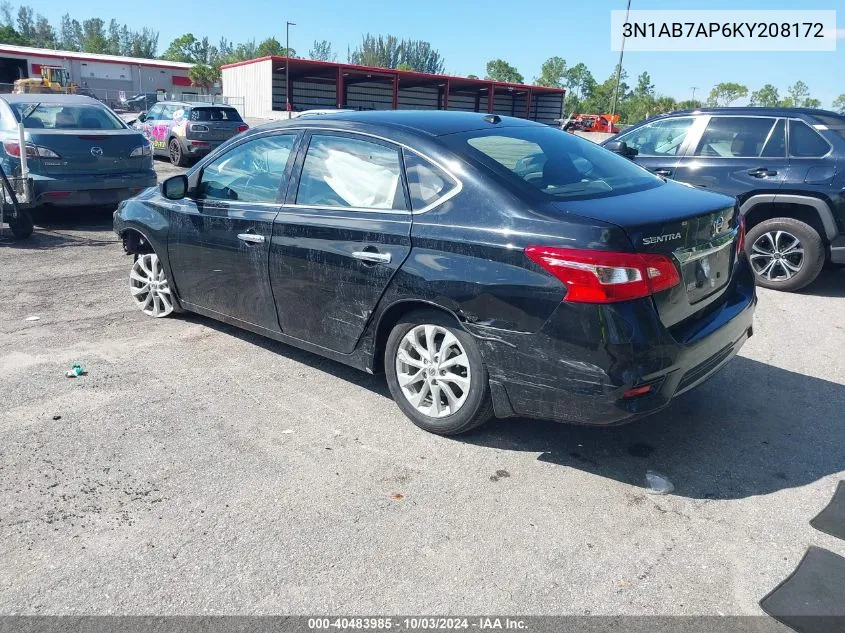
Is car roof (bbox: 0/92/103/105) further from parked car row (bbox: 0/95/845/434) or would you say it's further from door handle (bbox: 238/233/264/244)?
door handle (bbox: 238/233/264/244)

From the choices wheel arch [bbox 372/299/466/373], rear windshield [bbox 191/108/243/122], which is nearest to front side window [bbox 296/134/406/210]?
wheel arch [bbox 372/299/466/373]

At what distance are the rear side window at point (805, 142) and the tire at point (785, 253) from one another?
0.67m

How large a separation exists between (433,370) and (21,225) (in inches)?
270

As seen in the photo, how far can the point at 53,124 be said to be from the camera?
9.50 m

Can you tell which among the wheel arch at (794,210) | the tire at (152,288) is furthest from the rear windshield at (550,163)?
the wheel arch at (794,210)

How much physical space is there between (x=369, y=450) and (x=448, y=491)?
57cm

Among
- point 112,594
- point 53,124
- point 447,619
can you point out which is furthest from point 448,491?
point 53,124

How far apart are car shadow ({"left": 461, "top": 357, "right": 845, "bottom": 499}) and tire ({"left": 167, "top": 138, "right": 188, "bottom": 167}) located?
1503cm

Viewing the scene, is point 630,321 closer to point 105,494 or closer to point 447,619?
point 447,619

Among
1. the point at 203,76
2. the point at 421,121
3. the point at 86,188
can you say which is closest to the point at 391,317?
the point at 421,121

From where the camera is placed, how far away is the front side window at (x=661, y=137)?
25.9 ft

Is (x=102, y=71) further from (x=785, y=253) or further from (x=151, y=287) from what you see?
(x=785, y=253)

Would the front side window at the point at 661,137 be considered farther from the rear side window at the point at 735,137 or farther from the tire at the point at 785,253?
the tire at the point at 785,253

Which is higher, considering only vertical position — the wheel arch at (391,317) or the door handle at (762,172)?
the door handle at (762,172)
